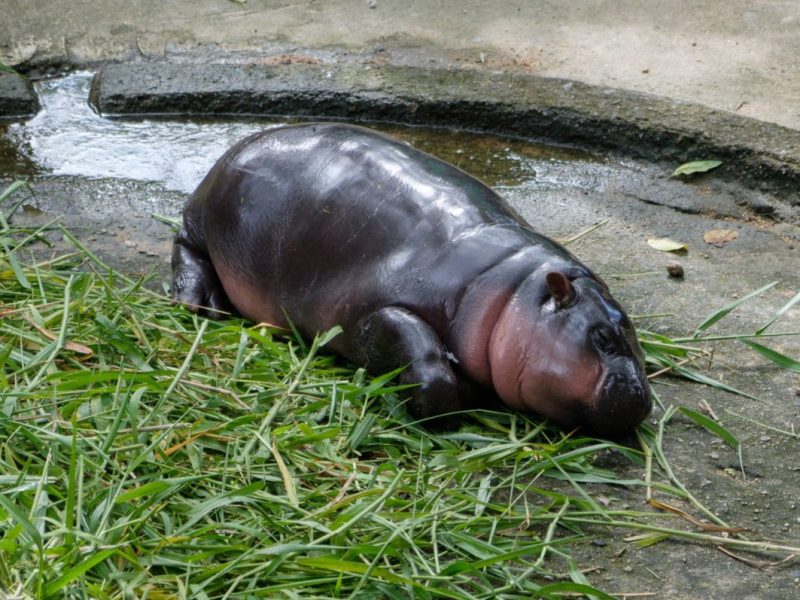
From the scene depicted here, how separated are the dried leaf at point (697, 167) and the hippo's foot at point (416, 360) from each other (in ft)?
8.41

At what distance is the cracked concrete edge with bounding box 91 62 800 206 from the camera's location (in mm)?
6008

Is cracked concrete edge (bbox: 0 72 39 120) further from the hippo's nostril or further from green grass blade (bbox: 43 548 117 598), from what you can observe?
green grass blade (bbox: 43 548 117 598)

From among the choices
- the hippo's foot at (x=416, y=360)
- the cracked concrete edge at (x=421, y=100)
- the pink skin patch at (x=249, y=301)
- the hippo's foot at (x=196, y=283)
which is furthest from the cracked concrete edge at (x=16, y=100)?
the hippo's foot at (x=416, y=360)

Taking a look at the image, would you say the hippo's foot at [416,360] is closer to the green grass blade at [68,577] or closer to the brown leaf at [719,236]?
the green grass blade at [68,577]

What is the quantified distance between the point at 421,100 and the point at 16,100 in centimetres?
221

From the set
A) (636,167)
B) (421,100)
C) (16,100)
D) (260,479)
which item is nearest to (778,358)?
(260,479)

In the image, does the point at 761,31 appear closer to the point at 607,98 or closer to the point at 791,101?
the point at 791,101

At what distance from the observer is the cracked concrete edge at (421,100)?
237 inches

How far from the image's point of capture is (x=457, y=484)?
10.4ft

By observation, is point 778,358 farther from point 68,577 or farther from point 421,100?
point 421,100

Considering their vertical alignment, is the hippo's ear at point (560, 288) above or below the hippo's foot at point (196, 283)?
above

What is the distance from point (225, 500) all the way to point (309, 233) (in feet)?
4.37

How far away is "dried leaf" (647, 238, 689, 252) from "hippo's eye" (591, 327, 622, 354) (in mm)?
1603

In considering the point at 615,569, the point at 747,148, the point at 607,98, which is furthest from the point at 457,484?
the point at 607,98
